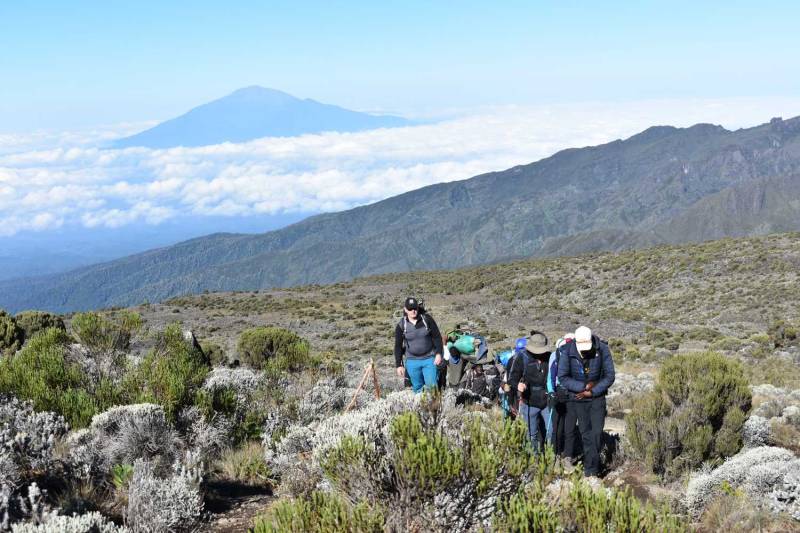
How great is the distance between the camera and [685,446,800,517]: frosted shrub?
5348 mm

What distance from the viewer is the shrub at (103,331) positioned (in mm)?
10136

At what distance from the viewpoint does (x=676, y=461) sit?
20.8 feet

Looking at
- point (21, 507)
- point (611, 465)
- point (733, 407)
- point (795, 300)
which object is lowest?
point (795, 300)

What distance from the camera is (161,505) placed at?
4.34m

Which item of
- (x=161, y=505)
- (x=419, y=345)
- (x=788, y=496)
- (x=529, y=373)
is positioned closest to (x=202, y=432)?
(x=161, y=505)

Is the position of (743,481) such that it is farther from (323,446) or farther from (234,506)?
(234,506)

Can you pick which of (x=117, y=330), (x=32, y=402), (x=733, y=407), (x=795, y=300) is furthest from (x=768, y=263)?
(x=32, y=402)

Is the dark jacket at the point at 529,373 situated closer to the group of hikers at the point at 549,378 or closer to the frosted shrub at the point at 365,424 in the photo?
the group of hikers at the point at 549,378

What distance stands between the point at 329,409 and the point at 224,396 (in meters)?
1.47

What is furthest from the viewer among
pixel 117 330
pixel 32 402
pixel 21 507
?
pixel 117 330

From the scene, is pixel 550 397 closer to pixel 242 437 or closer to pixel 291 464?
pixel 291 464

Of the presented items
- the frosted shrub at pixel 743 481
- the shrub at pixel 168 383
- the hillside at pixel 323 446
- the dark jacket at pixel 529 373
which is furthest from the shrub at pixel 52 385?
the frosted shrub at pixel 743 481

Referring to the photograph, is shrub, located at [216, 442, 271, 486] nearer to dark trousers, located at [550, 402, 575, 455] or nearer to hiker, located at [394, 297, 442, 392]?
hiker, located at [394, 297, 442, 392]

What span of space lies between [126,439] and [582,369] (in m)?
4.38
